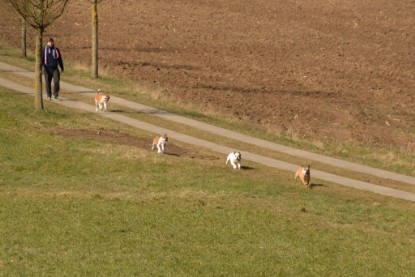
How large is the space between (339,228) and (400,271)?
3447mm

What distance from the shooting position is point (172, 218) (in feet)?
77.8

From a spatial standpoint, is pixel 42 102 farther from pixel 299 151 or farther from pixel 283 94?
pixel 283 94

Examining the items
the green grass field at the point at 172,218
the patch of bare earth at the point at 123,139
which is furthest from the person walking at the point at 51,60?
the green grass field at the point at 172,218

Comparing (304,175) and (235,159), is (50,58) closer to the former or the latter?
(235,159)

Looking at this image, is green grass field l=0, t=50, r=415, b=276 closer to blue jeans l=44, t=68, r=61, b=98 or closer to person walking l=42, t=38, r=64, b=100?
person walking l=42, t=38, r=64, b=100

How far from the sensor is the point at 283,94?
152 ft

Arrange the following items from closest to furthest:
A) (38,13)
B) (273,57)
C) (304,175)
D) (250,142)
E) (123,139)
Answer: (304,175) < (123,139) < (38,13) < (250,142) < (273,57)

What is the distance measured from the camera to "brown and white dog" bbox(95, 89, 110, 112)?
1433 inches

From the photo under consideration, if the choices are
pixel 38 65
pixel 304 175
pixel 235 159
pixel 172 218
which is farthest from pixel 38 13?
pixel 172 218

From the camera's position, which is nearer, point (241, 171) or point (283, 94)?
point (241, 171)

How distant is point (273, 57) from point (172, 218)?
110 feet

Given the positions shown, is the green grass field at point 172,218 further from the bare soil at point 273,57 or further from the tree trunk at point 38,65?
the bare soil at point 273,57

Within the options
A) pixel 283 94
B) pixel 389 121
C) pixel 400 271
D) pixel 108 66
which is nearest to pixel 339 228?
pixel 400 271

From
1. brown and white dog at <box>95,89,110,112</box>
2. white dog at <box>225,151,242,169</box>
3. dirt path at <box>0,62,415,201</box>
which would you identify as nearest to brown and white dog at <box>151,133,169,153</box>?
white dog at <box>225,151,242,169</box>
